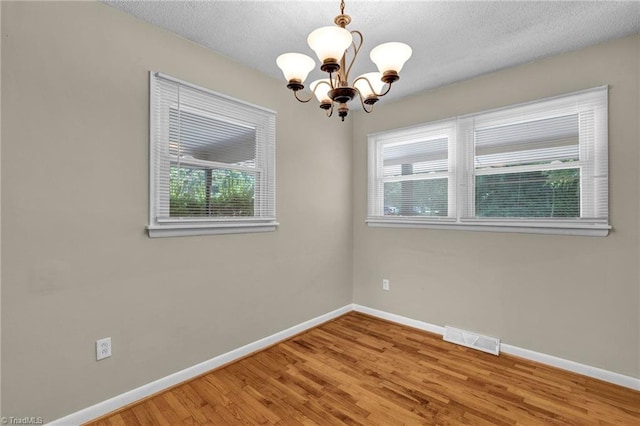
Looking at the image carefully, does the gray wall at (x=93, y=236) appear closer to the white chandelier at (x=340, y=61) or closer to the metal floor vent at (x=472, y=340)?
the white chandelier at (x=340, y=61)

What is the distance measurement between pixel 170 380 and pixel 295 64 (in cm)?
230

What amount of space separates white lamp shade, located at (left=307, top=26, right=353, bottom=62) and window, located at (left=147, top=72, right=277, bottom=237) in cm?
134

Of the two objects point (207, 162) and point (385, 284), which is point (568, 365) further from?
point (207, 162)

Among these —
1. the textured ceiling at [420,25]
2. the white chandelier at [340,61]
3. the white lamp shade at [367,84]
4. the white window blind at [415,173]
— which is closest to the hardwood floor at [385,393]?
the white window blind at [415,173]

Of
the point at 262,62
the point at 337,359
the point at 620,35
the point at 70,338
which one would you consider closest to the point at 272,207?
the point at 262,62

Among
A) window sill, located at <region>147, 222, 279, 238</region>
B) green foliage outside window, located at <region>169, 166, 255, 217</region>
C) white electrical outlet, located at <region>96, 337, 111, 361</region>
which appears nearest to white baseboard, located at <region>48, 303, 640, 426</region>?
white electrical outlet, located at <region>96, 337, 111, 361</region>

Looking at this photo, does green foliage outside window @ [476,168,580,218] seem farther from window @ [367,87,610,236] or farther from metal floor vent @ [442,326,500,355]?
metal floor vent @ [442,326,500,355]

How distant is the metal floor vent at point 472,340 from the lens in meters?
2.74

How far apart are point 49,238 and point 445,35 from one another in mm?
2888

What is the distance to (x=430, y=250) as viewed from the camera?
3.20m

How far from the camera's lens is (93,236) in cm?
186

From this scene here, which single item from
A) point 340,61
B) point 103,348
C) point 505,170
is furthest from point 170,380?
point 505,170

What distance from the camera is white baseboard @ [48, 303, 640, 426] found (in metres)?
1.86

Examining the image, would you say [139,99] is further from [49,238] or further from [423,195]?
[423,195]
